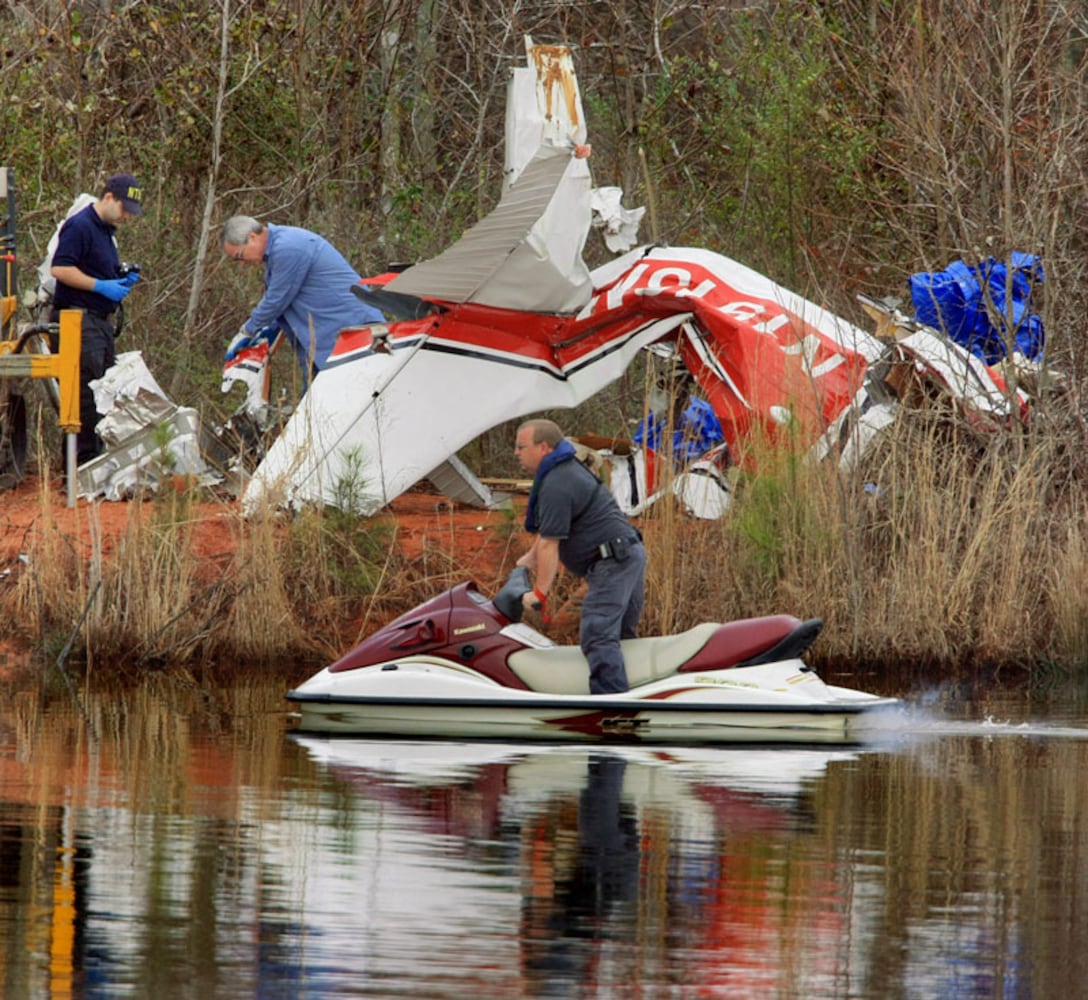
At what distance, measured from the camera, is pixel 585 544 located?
1241cm

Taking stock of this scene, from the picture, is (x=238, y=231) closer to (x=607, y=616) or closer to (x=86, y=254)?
(x=86, y=254)

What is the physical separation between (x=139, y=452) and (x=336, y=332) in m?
1.69

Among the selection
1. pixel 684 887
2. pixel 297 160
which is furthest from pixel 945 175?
pixel 684 887

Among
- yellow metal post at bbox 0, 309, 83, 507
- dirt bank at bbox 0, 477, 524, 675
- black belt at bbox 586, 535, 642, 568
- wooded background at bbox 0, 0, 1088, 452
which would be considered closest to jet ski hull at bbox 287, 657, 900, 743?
black belt at bbox 586, 535, 642, 568

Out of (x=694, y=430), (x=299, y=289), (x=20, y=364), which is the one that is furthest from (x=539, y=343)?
(x=20, y=364)

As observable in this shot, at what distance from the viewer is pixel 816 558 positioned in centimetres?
1554

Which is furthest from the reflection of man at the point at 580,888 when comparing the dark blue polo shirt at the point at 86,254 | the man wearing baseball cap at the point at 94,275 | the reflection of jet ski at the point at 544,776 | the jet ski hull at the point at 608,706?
the dark blue polo shirt at the point at 86,254

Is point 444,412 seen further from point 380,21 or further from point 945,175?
point 380,21

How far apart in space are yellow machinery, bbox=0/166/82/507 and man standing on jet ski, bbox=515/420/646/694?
514 cm

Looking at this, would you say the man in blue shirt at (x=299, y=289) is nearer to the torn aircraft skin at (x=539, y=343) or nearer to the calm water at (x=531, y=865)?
the torn aircraft skin at (x=539, y=343)

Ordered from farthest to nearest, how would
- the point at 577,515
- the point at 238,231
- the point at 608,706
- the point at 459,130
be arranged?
the point at 459,130
the point at 238,231
the point at 577,515
the point at 608,706

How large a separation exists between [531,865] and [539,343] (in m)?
8.87

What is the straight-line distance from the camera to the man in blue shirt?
1684 cm

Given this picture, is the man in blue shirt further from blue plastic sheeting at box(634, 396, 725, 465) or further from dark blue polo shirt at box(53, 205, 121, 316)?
blue plastic sheeting at box(634, 396, 725, 465)
